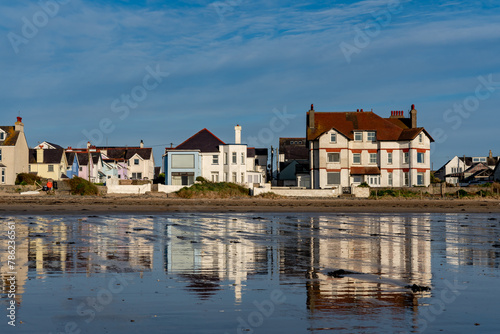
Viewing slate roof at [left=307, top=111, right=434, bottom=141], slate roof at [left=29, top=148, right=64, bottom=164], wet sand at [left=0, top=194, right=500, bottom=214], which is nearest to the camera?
wet sand at [left=0, top=194, right=500, bottom=214]

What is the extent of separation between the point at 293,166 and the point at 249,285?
8425cm

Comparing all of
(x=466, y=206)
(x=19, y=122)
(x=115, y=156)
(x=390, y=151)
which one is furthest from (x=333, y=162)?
(x=115, y=156)

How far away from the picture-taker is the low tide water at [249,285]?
852 cm

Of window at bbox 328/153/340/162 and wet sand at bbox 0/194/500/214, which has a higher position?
window at bbox 328/153/340/162

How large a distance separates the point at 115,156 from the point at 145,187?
158ft

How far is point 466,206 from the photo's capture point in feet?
170

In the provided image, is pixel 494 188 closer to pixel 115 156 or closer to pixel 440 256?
pixel 440 256

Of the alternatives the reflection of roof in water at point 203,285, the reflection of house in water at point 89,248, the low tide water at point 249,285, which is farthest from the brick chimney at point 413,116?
the reflection of roof in water at point 203,285

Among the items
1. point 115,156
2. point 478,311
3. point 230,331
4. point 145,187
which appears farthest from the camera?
point 115,156

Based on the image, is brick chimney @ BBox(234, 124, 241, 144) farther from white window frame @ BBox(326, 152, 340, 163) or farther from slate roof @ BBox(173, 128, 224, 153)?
white window frame @ BBox(326, 152, 340, 163)

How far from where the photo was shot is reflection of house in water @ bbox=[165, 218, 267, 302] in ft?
39.7

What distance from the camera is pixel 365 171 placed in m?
74.9

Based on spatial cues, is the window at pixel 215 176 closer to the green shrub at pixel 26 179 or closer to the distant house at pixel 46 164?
the green shrub at pixel 26 179

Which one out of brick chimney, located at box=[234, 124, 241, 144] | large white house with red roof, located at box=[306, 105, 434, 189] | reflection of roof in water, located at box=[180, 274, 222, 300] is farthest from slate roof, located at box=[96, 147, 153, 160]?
reflection of roof in water, located at box=[180, 274, 222, 300]
